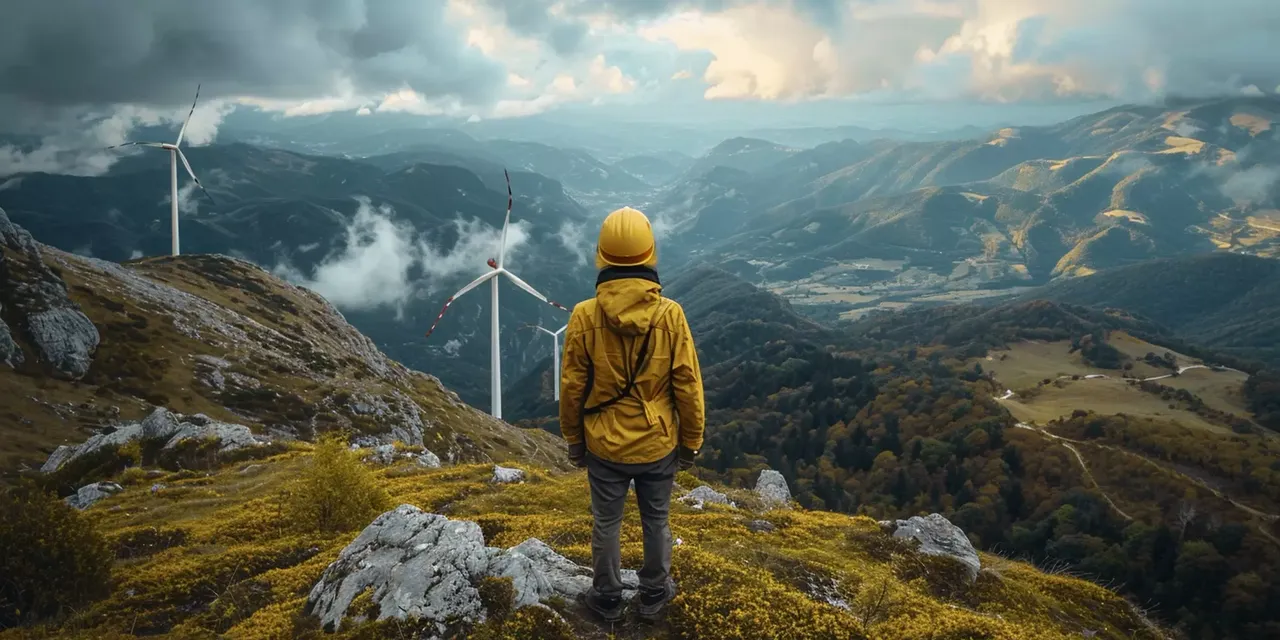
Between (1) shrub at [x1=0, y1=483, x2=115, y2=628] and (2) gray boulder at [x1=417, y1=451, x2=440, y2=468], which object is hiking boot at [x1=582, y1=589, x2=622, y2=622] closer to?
(1) shrub at [x1=0, y1=483, x2=115, y2=628]

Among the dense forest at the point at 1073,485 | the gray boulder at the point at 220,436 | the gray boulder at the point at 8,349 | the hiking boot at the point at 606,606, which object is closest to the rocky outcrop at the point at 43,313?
the gray boulder at the point at 8,349

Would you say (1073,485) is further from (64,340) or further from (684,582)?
(64,340)

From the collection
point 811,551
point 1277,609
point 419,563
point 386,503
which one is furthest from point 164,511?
point 1277,609

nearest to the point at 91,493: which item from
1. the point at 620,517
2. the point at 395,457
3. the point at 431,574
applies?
the point at 395,457

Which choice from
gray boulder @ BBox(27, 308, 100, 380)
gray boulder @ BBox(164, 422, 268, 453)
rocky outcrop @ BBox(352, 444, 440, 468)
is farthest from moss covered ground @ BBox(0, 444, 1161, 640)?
gray boulder @ BBox(27, 308, 100, 380)

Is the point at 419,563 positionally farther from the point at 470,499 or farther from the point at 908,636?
the point at 470,499

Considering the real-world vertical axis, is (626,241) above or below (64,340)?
above
